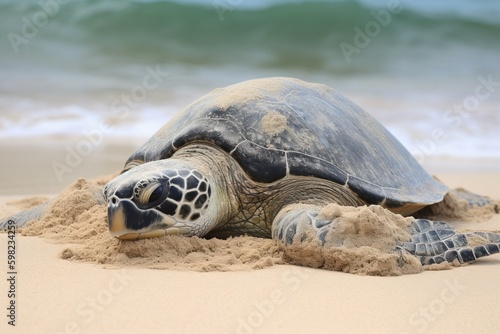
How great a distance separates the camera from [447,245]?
3.11 m

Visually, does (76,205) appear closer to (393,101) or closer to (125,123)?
(125,123)

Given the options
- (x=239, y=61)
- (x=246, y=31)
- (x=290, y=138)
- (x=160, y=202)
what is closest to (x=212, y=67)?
(x=239, y=61)

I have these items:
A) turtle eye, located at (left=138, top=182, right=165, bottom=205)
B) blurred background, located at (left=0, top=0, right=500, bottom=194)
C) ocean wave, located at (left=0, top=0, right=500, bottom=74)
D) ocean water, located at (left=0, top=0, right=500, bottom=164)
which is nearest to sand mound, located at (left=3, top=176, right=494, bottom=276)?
turtle eye, located at (left=138, top=182, right=165, bottom=205)

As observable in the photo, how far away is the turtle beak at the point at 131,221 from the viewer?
3.08 m

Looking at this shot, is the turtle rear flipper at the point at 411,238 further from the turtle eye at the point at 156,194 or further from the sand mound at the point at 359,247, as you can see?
the turtle eye at the point at 156,194

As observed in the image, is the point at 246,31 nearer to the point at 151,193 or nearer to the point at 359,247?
the point at 151,193

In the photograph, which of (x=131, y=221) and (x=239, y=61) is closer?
(x=131, y=221)

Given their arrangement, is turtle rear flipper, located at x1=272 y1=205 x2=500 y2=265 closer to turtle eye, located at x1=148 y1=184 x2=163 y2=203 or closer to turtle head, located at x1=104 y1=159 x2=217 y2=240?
turtle head, located at x1=104 y1=159 x2=217 y2=240

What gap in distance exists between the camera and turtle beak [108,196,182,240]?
10.1 ft

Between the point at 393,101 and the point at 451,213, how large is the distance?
7.41 metres

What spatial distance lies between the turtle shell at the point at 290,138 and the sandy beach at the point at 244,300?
77cm

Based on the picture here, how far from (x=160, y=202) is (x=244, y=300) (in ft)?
2.77

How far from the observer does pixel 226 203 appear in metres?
3.66

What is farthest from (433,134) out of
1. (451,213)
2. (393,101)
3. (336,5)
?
(336,5)
